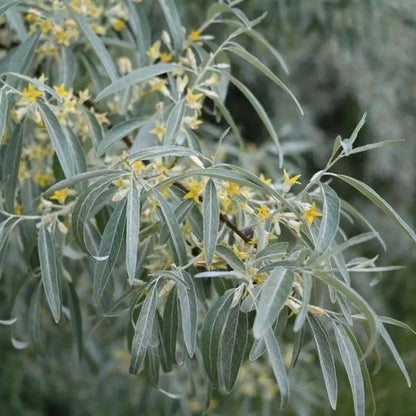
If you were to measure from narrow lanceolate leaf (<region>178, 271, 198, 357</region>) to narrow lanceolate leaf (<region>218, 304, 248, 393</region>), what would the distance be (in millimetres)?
35

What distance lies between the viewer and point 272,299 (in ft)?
2.44

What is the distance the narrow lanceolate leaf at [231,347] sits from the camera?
0.90 metres

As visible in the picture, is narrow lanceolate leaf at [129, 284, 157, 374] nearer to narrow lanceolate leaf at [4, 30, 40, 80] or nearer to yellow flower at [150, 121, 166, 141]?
yellow flower at [150, 121, 166, 141]

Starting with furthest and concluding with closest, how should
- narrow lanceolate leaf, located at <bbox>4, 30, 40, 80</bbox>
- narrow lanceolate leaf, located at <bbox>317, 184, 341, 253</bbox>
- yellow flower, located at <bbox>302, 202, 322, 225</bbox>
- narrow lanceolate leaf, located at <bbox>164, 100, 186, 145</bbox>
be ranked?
narrow lanceolate leaf, located at <bbox>4, 30, 40, 80</bbox>, narrow lanceolate leaf, located at <bbox>164, 100, 186, 145</bbox>, yellow flower, located at <bbox>302, 202, 322, 225</bbox>, narrow lanceolate leaf, located at <bbox>317, 184, 341, 253</bbox>

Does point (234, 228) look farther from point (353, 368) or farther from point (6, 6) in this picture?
point (6, 6)

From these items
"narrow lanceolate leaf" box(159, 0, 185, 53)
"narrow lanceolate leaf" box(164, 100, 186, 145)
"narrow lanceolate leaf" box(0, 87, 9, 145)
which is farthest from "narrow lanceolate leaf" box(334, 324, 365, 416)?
"narrow lanceolate leaf" box(159, 0, 185, 53)

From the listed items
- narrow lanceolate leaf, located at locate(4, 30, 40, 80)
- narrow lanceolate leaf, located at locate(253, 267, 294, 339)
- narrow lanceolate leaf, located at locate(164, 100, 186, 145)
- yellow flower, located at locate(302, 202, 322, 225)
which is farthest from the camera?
narrow lanceolate leaf, located at locate(4, 30, 40, 80)

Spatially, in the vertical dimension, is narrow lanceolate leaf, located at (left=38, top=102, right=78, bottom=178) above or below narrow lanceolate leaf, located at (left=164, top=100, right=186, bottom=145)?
above

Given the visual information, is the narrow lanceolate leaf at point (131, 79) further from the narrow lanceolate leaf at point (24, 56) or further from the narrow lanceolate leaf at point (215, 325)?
the narrow lanceolate leaf at point (215, 325)

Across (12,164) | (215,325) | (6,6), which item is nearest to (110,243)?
(215,325)

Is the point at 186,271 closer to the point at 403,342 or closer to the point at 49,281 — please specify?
the point at 49,281

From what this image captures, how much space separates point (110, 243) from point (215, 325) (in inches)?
6.0

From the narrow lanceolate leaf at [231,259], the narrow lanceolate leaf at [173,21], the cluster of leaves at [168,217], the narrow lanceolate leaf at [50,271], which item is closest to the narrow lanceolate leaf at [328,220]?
the cluster of leaves at [168,217]

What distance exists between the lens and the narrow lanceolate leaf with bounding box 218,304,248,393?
90 cm
